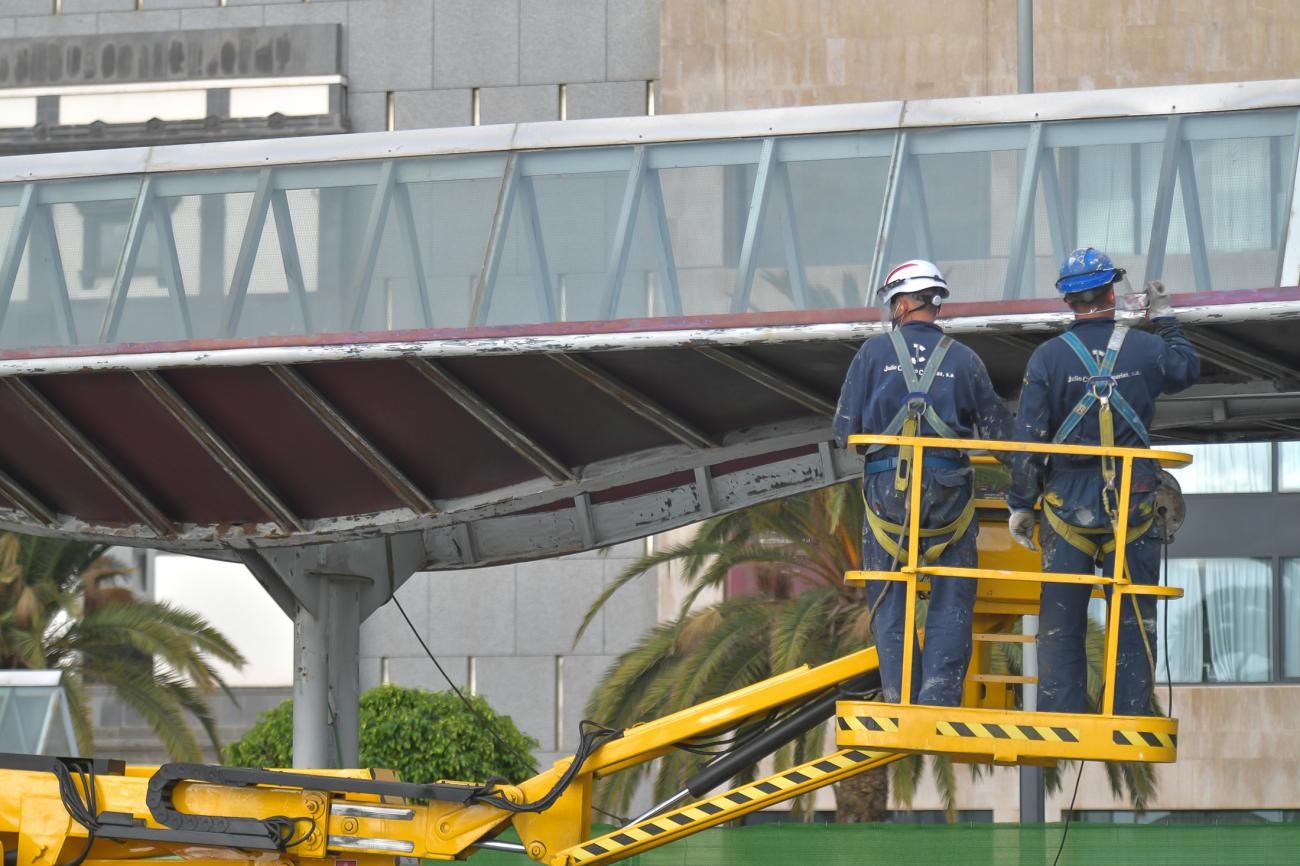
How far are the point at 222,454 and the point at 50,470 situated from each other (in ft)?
4.99

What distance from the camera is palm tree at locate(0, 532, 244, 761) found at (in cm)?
2828

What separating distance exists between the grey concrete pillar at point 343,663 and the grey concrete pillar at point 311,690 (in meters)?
0.06

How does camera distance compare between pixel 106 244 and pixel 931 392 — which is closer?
pixel 931 392

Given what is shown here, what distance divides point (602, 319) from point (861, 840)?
5652 millimetres

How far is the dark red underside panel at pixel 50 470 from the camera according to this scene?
12.6 meters

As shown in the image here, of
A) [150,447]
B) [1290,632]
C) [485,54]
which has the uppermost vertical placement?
[485,54]

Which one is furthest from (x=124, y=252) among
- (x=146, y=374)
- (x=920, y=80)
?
(x=920, y=80)

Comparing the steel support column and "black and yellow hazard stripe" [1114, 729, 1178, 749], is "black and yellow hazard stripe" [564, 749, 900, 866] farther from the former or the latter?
the steel support column

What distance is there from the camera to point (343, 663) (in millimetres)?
14297

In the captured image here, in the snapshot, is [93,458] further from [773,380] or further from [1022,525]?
[1022,525]

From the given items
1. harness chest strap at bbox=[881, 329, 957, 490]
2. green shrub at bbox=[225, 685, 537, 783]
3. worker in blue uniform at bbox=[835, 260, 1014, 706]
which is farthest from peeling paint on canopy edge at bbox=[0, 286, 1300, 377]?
green shrub at bbox=[225, 685, 537, 783]

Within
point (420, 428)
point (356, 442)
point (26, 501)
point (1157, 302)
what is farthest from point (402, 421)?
point (1157, 302)

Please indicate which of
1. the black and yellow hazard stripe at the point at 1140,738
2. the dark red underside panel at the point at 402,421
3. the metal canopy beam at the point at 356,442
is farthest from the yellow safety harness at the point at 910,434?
the metal canopy beam at the point at 356,442

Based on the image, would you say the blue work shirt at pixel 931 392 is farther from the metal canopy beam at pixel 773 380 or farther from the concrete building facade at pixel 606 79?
the concrete building facade at pixel 606 79
